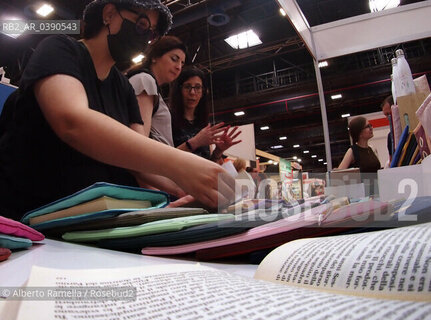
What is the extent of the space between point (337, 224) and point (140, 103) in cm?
86

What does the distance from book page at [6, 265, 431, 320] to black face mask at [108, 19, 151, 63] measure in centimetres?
71

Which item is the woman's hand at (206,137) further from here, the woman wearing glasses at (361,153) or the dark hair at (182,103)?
the woman wearing glasses at (361,153)

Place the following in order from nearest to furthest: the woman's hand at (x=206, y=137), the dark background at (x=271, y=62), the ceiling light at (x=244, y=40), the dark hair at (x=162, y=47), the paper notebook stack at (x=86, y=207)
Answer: the paper notebook stack at (x=86, y=207)
the woman's hand at (x=206, y=137)
the dark hair at (x=162, y=47)
the dark background at (x=271, y=62)
the ceiling light at (x=244, y=40)

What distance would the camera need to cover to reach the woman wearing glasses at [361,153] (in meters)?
2.36

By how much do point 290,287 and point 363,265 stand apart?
7 cm

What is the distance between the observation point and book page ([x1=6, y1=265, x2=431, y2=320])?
0.14 m

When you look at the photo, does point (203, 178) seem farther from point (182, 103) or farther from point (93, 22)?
point (182, 103)

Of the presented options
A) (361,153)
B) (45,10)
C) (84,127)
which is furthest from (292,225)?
(45,10)

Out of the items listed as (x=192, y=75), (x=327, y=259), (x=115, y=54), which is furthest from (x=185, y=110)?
(x=327, y=259)

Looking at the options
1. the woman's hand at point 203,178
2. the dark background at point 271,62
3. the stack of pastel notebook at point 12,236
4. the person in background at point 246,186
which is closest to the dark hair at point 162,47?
the person in background at point 246,186

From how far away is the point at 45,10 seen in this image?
4262 millimetres

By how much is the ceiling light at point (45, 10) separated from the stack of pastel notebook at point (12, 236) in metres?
4.92

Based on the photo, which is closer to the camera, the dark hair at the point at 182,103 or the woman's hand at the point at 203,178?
the woman's hand at the point at 203,178

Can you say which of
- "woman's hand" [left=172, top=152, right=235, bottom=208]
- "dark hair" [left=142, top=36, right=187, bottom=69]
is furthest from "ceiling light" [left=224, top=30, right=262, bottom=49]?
"woman's hand" [left=172, top=152, right=235, bottom=208]
